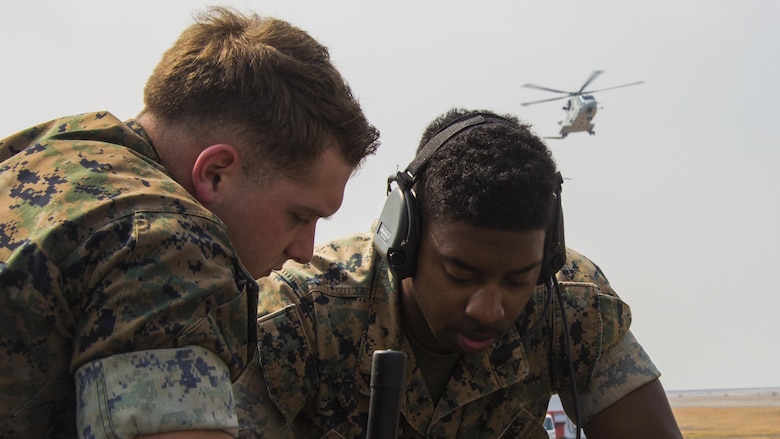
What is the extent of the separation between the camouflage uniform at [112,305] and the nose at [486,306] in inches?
57.2

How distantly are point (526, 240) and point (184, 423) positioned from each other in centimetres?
190

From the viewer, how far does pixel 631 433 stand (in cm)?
373

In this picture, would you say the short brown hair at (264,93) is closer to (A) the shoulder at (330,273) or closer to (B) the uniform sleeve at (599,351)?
(A) the shoulder at (330,273)

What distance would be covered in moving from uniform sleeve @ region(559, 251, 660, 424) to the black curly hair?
446 millimetres

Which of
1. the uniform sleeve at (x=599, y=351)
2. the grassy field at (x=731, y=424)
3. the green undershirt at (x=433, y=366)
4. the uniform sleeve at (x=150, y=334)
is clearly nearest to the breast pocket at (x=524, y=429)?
the uniform sleeve at (x=599, y=351)

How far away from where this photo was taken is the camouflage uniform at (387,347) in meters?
3.42

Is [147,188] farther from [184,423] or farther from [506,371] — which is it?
[506,371]

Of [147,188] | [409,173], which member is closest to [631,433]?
[409,173]

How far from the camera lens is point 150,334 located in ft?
5.50

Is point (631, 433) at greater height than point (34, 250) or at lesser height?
lesser

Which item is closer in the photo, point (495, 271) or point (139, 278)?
point (139, 278)

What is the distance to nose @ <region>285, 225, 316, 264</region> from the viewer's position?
230cm

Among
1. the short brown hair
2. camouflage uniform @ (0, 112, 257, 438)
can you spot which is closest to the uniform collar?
the short brown hair

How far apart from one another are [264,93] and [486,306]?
1.32m
